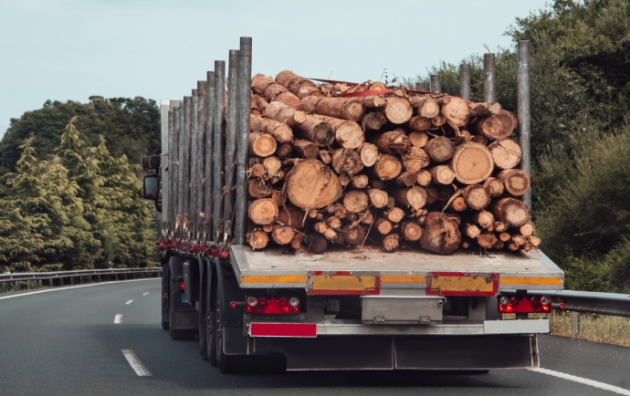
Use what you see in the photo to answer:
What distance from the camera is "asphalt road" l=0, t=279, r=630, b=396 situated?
9.96 metres

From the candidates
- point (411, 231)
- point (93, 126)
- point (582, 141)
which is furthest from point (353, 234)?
point (93, 126)

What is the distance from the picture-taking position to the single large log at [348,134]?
10070 mm

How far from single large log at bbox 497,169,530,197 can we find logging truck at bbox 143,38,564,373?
0.01 m

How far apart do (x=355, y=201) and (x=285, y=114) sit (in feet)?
3.90

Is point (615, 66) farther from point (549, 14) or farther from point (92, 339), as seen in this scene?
point (92, 339)

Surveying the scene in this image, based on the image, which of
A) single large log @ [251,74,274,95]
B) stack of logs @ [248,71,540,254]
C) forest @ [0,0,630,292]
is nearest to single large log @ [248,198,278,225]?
stack of logs @ [248,71,540,254]

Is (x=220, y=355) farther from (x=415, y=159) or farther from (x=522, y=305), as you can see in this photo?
(x=522, y=305)

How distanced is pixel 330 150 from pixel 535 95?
28.7 m

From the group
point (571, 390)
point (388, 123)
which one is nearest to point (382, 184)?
point (388, 123)

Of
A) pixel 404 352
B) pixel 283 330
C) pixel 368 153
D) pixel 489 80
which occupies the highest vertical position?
pixel 489 80

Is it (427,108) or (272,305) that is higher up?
(427,108)

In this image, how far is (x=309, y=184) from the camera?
9.98 m

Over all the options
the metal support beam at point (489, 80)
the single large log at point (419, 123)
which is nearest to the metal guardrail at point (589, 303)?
the metal support beam at point (489, 80)

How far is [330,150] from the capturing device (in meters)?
10.1
